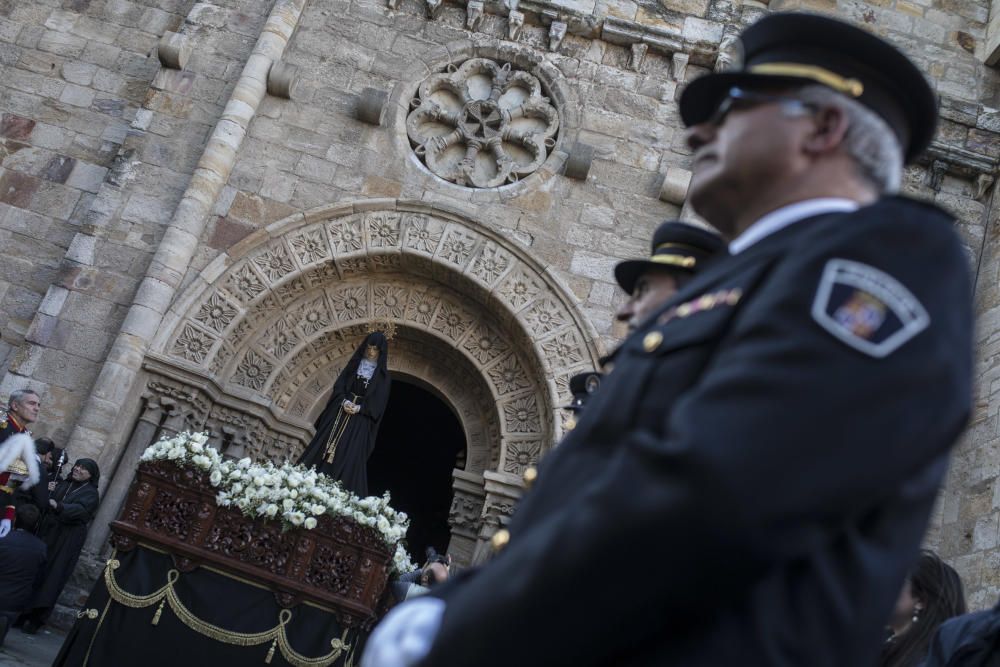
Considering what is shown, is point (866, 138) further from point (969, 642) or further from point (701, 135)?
point (969, 642)

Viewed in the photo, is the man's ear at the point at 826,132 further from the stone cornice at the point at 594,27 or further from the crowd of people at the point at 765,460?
the stone cornice at the point at 594,27

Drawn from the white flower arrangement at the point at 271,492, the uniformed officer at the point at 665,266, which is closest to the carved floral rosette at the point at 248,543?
the white flower arrangement at the point at 271,492

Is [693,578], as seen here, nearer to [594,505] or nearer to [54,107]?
[594,505]

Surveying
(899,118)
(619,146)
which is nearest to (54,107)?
(619,146)

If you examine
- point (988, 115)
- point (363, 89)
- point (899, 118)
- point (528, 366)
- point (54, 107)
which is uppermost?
point (988, 115)

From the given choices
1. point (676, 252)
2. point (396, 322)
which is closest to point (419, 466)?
point (396, 322)

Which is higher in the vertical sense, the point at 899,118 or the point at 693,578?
the point at 899,118

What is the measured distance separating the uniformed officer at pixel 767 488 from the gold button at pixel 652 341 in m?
0.06

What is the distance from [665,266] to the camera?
3.06 metres

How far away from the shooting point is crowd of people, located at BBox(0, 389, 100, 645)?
6.56 m

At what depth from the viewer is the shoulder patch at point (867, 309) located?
1107 millimetres

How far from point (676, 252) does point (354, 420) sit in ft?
20.4

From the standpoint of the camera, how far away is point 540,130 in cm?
1082

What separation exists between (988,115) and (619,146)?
412 centimetres
